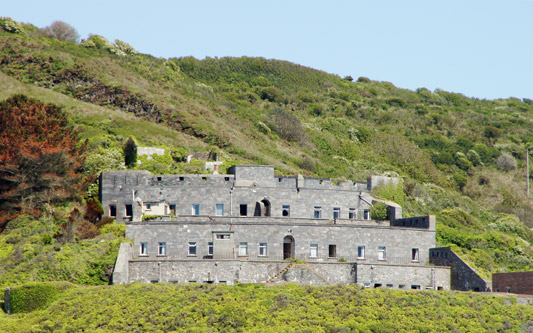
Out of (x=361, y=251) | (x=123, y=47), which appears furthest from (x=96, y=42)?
(x=361, y=251)

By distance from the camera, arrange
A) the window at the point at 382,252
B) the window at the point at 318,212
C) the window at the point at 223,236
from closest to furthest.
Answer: the window at the point at 223,236 → the window at the point at 382,252 → the window at the point at 318,212

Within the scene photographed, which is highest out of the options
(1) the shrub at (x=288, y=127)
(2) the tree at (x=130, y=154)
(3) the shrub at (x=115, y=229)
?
(1) the shrub at (x=288, y=127)

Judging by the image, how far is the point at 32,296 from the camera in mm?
49781

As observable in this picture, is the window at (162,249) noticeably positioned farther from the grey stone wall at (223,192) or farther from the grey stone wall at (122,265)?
the grey stone wall at (223,192)

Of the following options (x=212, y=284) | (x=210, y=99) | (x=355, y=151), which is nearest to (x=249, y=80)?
(x=210, y=99)

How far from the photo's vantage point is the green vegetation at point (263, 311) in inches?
1853

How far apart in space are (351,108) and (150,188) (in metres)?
83.0

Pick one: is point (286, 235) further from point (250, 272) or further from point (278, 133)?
point (278, 133)

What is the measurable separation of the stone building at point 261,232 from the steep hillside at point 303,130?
7576 millimetres

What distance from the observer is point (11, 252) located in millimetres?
55969

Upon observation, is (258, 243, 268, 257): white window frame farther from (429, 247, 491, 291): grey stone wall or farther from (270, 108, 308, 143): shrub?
(270, 108, 308, 143): shrub

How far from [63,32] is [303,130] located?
47864mm

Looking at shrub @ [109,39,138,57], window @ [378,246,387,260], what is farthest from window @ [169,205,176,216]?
shrub @ [109,39,138,57]

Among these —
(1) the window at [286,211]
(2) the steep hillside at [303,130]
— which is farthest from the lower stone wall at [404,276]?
(1) the window at [286,211]
